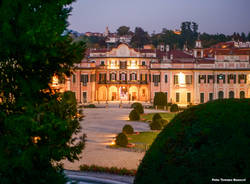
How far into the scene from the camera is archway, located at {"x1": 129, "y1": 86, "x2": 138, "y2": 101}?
169 feet

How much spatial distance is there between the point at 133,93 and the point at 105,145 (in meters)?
31.3

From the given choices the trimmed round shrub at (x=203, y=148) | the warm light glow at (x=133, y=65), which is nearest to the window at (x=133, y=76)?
the warm light glow at (x=133, y=65)

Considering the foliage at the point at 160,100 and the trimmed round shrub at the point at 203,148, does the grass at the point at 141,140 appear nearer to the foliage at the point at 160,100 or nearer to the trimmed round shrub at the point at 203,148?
the trimmed round shrub at the point at 203,148

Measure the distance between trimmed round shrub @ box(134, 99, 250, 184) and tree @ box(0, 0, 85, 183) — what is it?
1.65 m

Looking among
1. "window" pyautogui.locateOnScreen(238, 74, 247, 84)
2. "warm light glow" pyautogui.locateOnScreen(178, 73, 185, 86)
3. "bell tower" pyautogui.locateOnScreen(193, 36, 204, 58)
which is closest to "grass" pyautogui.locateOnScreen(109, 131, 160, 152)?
"warm light glow" pyautogui.locateOnScreen(178, 73, 185, 86)

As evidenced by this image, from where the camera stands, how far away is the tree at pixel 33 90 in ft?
18.7

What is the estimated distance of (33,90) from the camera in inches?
252

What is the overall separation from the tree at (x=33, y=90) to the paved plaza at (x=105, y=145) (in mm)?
6513

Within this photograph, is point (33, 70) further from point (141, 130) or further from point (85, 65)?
point (85, 65)

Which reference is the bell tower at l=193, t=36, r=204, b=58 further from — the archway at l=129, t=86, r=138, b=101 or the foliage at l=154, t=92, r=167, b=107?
the foliage at l=154, t=92, r=167, b=107

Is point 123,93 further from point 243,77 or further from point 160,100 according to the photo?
point 243,77

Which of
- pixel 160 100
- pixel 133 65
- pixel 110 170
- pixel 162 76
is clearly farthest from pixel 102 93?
pixel 110 170

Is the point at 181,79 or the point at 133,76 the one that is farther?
the point at 133,76

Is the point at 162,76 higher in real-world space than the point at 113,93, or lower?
higher
